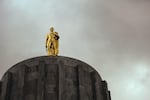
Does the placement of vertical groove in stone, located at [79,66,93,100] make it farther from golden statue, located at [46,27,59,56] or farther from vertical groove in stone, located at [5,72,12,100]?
vertical groove in stone, located at [5,72,12,100]

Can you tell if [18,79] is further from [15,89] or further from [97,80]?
[97,80]

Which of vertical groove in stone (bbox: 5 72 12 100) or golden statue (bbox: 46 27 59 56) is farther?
golden statue (bbox: 46 27 59 56)

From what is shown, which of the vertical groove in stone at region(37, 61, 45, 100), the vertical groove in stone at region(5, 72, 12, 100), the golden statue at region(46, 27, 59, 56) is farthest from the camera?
the golden statue at region(46, 27, 59, 56)

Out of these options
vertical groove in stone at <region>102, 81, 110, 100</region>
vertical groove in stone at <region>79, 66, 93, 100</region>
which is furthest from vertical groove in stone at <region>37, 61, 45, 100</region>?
vertical groove in stone at <region>102, 81, 110, 100</region>

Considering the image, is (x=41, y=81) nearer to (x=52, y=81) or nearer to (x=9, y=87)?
(x=52, y=81)

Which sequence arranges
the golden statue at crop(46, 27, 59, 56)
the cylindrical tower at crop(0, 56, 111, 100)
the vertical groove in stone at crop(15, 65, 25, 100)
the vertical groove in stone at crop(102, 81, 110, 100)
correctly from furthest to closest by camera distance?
the golden statue at crop(46, 27, 59, 56), the vertical groove in stone at crop(102, 81, 110, 100), the vertical groove in stone at crop(15, 65, 25, 100), the cylindrical tower at crop(0, 56, 111, 100)

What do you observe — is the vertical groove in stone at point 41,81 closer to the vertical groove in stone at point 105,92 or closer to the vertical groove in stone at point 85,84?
the vertical groove in stone at point 85,84

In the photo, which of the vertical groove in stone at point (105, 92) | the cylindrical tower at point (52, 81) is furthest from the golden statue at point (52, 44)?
the vertical groove in stone at point (105, 92)

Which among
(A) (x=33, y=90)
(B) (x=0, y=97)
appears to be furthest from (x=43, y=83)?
(B) (x=0, y=97)

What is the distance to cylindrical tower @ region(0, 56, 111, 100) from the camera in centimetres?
3725

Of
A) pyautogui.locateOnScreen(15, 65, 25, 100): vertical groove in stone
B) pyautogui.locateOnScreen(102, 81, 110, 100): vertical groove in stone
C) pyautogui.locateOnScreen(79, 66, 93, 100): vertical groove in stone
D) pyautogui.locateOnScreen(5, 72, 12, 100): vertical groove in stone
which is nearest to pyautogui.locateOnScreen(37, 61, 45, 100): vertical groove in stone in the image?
pyautogui.locateOnScreen(15, 65, 25, 100): vertical groove in stone

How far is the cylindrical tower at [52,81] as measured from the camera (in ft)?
122

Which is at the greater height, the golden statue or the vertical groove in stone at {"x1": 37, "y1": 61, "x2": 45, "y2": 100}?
the golden statue

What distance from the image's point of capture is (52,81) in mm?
37906
